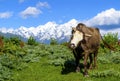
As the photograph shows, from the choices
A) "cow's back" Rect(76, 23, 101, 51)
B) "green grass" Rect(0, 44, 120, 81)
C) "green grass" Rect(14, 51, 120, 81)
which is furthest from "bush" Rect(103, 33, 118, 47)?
"cow's back" Rect(76, 23, 101, 51)

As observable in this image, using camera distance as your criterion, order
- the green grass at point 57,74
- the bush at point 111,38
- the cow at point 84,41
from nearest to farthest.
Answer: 1. the cow at point 84,41
2. the green grass at point 57,74
3. the bush at point 111,38

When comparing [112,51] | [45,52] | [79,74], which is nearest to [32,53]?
[45,52]

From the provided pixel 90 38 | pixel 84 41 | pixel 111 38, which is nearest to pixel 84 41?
pixel 84 41

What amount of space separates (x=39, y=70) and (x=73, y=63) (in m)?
2.22

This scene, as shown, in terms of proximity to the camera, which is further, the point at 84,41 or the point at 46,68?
the point at 46,68

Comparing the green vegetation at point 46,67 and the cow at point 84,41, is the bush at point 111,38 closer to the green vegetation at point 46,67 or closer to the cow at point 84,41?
the green vegetation at point 46,67

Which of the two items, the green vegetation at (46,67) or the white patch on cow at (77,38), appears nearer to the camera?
the white patch on cow at (77,38)

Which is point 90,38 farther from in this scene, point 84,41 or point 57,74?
point 57,74

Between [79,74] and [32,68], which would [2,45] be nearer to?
[32,68]

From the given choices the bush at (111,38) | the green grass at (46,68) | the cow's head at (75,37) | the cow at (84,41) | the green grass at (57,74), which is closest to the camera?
the cow's head at (75,37)

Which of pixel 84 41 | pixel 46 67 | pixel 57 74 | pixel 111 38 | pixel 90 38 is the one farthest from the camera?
pixel 111 38

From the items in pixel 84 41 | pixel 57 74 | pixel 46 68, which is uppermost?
pixel 84 41

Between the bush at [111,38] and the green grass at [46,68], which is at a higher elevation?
the bush at [111,38]

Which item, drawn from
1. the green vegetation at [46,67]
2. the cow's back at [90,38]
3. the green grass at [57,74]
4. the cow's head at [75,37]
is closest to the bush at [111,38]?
the green vegetation at [46,67]
